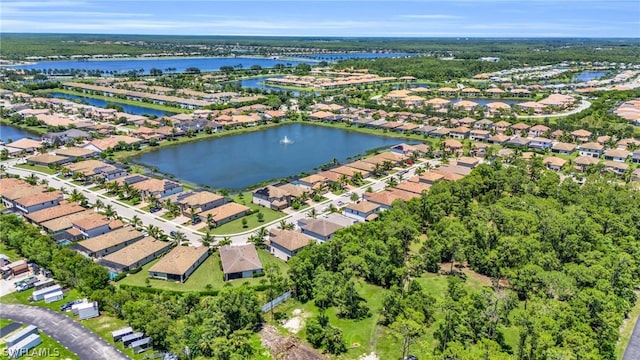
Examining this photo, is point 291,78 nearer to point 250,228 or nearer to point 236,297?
point 250,228

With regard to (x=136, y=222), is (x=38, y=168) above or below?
above

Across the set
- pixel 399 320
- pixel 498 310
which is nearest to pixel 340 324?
pixel 399 320

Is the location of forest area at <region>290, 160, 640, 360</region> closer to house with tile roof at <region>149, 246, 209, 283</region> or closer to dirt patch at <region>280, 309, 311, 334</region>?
dirt patch at <region>280, 309, 311, 334</region>

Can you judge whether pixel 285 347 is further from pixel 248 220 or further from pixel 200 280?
pixel 248 220

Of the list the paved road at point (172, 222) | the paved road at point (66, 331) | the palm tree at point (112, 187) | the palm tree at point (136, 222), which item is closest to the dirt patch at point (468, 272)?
the paved road at point (172, 222)

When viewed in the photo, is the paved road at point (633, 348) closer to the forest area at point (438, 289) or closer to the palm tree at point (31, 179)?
the forest area at point (438, 289)

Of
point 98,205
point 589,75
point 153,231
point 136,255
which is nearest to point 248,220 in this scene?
point 153,231

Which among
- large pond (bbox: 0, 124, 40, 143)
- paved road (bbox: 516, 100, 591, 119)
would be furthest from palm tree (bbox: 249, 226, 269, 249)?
paved road (bbox: 516, 100, 591, 119)
